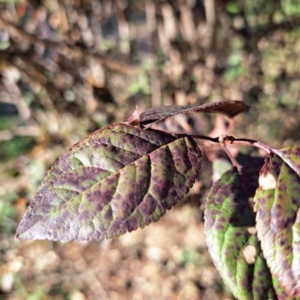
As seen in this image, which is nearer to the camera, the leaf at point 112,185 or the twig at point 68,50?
the leaf at point 112,185

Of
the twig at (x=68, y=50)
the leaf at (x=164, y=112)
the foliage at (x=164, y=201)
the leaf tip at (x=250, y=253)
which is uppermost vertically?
the twig at (x=68, y=50)

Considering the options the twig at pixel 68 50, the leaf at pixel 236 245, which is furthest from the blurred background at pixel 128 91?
the leaf at pixel 236 245

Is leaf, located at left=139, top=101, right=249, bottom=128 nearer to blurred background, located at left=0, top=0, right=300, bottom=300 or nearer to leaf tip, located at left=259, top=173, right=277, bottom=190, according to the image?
leaf tip, located at left=259, top=173, right=277, bottom=190

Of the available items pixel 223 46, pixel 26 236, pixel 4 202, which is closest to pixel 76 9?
pixel 223 46

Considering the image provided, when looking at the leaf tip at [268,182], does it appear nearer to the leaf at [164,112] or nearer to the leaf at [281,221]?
the leaf at [281,221]

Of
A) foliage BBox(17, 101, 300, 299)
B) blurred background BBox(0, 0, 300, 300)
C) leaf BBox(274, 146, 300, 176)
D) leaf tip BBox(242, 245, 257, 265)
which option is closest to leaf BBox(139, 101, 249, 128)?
foliage BBox(17, 101, 300, 299)

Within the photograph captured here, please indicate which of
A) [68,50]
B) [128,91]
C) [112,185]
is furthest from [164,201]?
[128,91]
